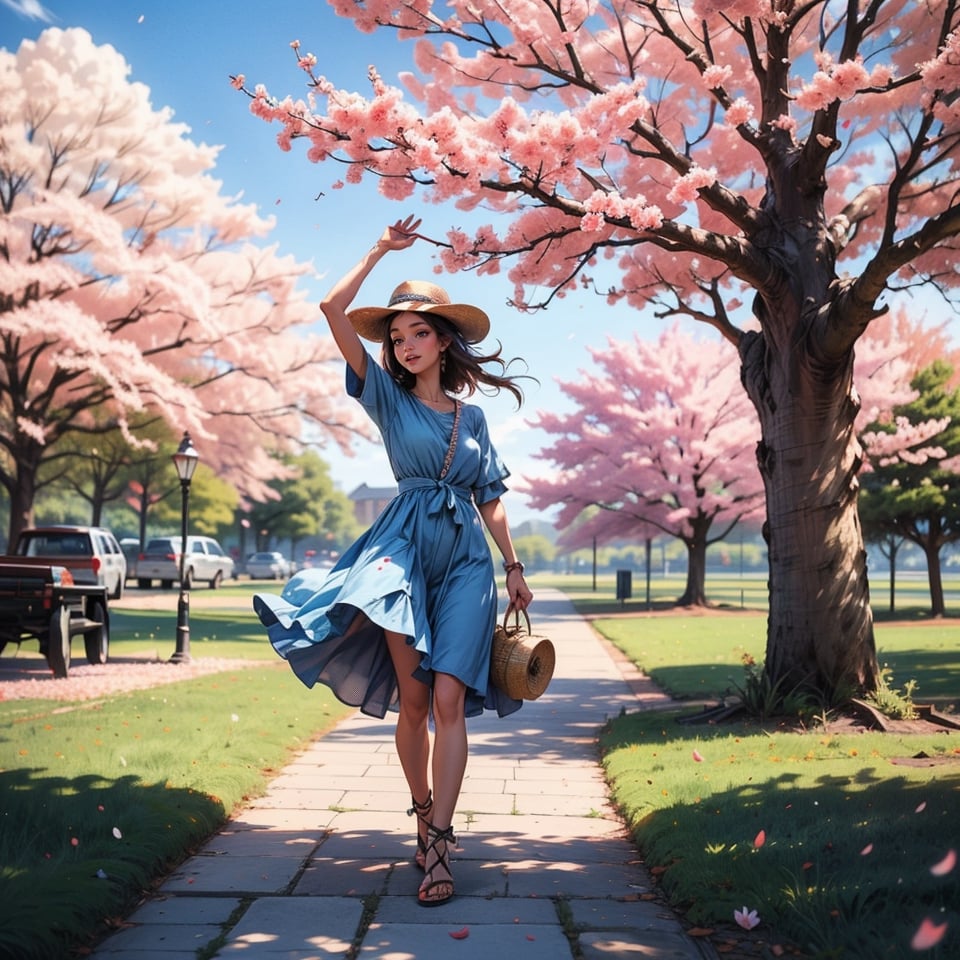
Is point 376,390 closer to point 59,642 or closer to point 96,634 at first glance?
point 59,642

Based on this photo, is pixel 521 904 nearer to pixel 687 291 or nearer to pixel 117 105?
pixel 687 291

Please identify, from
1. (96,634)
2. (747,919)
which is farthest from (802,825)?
(96,634)

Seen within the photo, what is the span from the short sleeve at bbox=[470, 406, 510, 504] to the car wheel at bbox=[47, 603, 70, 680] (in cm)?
739

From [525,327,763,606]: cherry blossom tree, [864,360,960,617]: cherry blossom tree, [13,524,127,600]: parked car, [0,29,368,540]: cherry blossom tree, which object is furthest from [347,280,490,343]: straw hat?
[525,327,763,606]: cherry blossom tree

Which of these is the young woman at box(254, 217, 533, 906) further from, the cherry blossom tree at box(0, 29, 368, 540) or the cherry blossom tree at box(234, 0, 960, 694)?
the cherry blossom tree at box(0, 29, 368, 540)

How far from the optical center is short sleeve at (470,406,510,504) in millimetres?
3916

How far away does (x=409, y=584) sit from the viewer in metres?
3.54

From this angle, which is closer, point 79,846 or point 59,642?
point 79,846

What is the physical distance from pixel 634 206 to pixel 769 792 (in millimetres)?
3475

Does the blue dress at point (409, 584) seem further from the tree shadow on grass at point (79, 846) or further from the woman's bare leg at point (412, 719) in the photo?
the tree shadow on grass at point (79, 846)

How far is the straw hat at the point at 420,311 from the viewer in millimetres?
3834

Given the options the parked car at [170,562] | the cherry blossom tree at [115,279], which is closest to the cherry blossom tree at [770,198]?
the cherry blossom tree at [115,279]

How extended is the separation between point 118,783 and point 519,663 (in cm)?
236

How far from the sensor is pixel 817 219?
7352 millimetres
